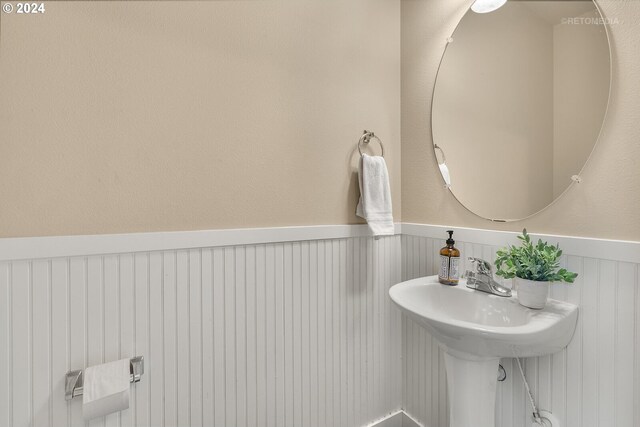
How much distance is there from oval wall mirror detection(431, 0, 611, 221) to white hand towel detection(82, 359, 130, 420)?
4.49 feet

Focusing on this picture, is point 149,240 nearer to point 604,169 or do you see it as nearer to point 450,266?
point 450,266

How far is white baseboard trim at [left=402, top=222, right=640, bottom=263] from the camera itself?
889 millimetres

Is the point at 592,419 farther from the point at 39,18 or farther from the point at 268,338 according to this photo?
the point at 39,18

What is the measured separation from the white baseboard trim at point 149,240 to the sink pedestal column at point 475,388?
67 centimetres

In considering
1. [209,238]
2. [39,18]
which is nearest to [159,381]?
[209,238]

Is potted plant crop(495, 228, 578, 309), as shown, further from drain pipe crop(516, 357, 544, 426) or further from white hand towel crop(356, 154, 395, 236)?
white hand towel crop(356, 154, 395, 236)

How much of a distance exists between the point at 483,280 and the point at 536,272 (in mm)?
217

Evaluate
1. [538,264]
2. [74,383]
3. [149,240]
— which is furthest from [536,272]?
[74,383]

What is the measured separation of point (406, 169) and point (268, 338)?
1019mm

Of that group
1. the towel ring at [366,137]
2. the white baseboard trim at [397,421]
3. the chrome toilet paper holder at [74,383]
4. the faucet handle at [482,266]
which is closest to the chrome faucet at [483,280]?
the faucet handle at [482,266]

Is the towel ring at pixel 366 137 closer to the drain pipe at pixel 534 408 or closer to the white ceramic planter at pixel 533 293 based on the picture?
the white ceramic planter at pixel 533 293

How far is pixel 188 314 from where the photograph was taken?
1.08 metres

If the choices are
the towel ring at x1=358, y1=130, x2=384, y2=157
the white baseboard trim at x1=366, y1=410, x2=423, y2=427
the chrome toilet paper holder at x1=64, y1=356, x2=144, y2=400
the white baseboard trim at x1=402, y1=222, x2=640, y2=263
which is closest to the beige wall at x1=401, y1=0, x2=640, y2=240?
the white baseboard trim at x1=402, y1=222, x2=640, y2=263

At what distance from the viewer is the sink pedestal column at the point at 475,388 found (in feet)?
3.48
